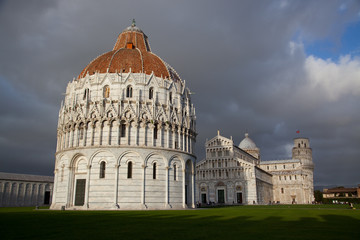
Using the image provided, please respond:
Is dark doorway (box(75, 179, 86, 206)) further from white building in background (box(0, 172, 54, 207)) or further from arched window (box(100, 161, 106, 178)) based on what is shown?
white building in background (box(0, 172, 54, 207))

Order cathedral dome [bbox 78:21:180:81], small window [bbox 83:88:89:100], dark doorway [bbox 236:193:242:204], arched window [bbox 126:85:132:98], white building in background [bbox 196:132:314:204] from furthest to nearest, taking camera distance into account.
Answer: white building in background [bbox 196:132:314:204], dark doorway [bbox 236:193:242:204], cathedral dome [bbox 78:21:180:81], small window [bbox 83:88:89:100], arched window [bbox 126:85:132:98]

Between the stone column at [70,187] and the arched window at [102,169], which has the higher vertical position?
the arched window at [102,169]

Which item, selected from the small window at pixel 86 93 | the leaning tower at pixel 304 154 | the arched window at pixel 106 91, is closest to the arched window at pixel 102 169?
the arched window at pixel 106 91

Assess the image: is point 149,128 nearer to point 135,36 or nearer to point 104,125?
point 104,125

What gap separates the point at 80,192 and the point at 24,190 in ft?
127

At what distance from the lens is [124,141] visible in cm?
4153

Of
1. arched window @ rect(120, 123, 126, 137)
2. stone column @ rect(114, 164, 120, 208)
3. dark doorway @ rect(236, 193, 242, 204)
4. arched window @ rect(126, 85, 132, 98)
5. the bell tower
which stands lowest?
dark doorway @ rect(236, 193, 242, 204)

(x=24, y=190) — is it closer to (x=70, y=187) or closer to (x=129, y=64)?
(x=70, y=187)

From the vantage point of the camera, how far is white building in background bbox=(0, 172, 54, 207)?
2692 inches

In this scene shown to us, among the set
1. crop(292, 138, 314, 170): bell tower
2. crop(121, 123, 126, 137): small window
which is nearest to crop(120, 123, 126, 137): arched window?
crop(121, 123, 126, 137): small window

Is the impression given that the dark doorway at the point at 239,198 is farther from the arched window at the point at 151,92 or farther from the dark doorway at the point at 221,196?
the arched window at the point at 151,92

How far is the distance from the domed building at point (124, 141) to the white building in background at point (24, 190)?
31557mm

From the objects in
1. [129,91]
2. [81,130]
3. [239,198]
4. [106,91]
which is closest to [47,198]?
[81,130]

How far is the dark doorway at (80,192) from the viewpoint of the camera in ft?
135
